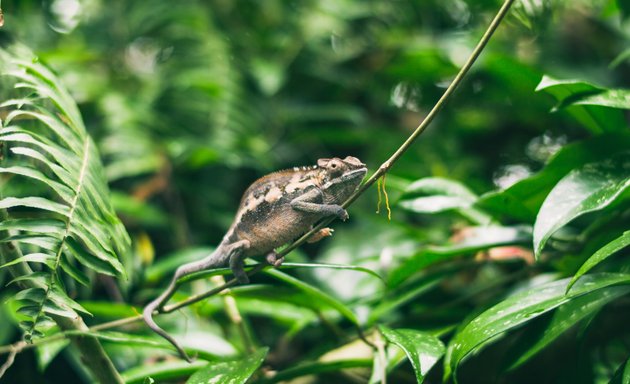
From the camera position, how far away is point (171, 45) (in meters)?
3.66

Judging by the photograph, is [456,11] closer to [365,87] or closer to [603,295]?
[365,87]

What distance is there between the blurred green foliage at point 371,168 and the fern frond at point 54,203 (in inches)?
8.0

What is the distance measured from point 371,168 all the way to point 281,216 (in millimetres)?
1612

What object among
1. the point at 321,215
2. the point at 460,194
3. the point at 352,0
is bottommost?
the point at 460,194

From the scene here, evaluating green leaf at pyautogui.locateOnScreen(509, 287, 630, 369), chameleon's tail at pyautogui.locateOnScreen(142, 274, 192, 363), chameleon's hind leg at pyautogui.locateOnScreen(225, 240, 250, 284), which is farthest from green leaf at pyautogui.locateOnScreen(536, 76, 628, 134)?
chameleon's tail at pyautogui.locateOnScreen(142, 274, 192, 363)

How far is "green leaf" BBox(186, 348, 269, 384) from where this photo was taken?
5.02 ft

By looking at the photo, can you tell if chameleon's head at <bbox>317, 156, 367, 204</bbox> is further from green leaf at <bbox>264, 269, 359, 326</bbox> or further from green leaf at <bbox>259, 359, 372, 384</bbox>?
green leaf at <bbox>259, 359, 372, 384</bbox>

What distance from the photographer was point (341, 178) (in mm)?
1801

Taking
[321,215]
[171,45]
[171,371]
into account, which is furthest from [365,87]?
[171,371]

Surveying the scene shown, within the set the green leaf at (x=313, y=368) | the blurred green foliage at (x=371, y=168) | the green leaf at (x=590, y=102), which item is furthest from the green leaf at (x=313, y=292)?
the green leaf at (x=590, y=102)

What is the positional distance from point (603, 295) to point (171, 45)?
2.88m

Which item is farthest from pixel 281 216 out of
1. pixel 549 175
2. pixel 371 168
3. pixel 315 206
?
pixel 371 168

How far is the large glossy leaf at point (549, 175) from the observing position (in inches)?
69.9

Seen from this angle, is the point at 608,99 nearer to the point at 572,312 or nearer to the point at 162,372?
the point at 572,312
